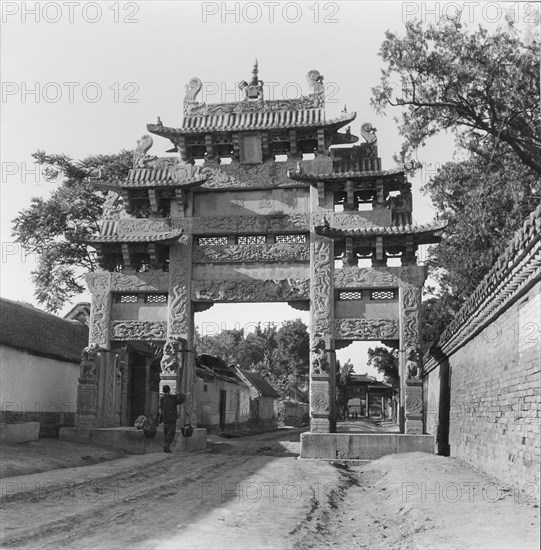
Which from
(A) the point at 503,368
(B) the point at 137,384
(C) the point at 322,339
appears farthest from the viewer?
(B) the point at 137,384

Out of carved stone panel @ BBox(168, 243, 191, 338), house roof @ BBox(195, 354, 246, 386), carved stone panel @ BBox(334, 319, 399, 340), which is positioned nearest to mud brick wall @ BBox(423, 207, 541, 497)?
carved stone panel @ BBox(334, 319, 399, 340)

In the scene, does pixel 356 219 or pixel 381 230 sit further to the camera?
pixel 356 219

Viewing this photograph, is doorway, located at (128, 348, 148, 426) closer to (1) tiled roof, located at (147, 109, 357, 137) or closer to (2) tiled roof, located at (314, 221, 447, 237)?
(1) tiled roof, located at (147, 109, 357, 137)

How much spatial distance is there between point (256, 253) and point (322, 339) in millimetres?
2910

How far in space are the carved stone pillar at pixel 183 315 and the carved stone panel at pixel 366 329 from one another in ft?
12.5

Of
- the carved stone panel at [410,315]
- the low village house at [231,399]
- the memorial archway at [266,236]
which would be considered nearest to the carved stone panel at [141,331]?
the memorial archway at [266,236]

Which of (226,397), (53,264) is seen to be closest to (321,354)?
(53,264)

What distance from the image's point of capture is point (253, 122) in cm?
1841

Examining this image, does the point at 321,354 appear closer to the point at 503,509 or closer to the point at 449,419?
the point at 449,419

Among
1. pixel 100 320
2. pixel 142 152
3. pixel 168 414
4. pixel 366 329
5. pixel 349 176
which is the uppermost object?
pixel 142 152

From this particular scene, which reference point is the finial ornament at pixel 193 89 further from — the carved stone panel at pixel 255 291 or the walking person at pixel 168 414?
the walking person at pixel 168 414

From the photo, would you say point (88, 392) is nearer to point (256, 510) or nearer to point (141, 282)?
point (141, 282)

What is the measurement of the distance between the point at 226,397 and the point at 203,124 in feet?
59.5

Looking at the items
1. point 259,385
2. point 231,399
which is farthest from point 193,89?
point 259,385
